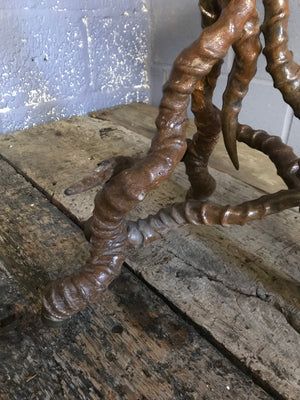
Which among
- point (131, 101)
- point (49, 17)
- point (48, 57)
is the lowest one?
point (131, 101)

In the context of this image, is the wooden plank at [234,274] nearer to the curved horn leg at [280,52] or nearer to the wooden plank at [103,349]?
the wooden plank at [103,349]

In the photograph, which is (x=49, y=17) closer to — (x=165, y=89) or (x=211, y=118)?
(x=211, y=118)

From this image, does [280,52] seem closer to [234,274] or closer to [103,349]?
[234,274]

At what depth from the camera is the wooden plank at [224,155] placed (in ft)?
4.07

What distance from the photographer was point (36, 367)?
0.63 meters

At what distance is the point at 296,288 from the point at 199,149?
1.27 ft

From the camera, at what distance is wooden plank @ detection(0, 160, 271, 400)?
590mm

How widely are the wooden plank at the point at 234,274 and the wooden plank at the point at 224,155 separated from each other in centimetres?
12

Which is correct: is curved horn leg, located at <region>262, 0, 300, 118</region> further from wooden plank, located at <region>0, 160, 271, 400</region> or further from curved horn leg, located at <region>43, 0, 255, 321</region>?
wooden plank, located at <region>0, 160, 271, 400</region>

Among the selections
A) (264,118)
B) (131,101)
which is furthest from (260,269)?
(131,101)

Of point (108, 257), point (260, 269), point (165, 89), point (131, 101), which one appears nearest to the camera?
point (165, 89)

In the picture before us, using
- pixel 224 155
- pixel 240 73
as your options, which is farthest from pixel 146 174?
pixel 224 155

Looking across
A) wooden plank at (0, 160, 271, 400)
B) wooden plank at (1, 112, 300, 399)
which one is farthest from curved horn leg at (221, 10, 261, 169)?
wooden plank at (0, 160, 271, 400)

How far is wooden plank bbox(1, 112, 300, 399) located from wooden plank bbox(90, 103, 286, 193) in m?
0.12
